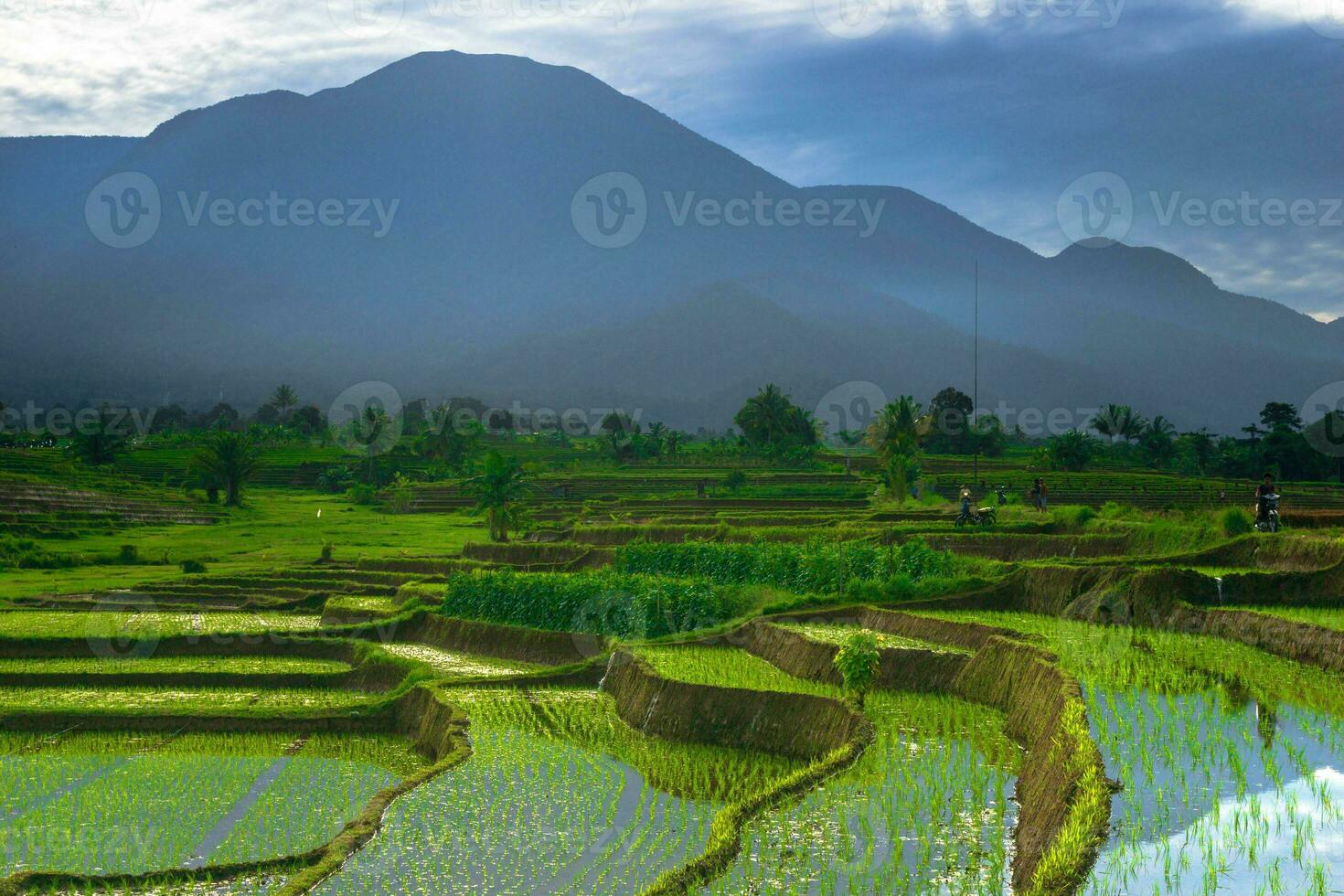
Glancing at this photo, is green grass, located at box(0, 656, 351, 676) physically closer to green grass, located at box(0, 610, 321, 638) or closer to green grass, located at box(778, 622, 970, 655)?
green grass, located at box(0, 610, 321, 638)

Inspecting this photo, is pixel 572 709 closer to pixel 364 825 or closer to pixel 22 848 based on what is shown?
pixel 364 825

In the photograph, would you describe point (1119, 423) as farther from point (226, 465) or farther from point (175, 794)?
point (175, 794)

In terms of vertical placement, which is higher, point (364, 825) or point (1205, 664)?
point (1205, 664)

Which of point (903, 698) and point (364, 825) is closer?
point (364, 825)

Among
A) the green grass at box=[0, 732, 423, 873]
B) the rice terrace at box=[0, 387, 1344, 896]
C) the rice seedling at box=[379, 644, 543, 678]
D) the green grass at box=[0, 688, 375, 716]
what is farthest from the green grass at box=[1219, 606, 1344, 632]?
the green grass at box=[0, 688, 375, 716]

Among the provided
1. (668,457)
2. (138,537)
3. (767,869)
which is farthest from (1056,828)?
(668,457)

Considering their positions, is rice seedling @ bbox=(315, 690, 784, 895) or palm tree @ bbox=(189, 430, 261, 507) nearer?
rice seedling @ bbox=(315, 690, 784, 895)

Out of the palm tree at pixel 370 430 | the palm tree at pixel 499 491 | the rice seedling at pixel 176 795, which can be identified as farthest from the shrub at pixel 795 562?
the palm tree at pixel 370 430
